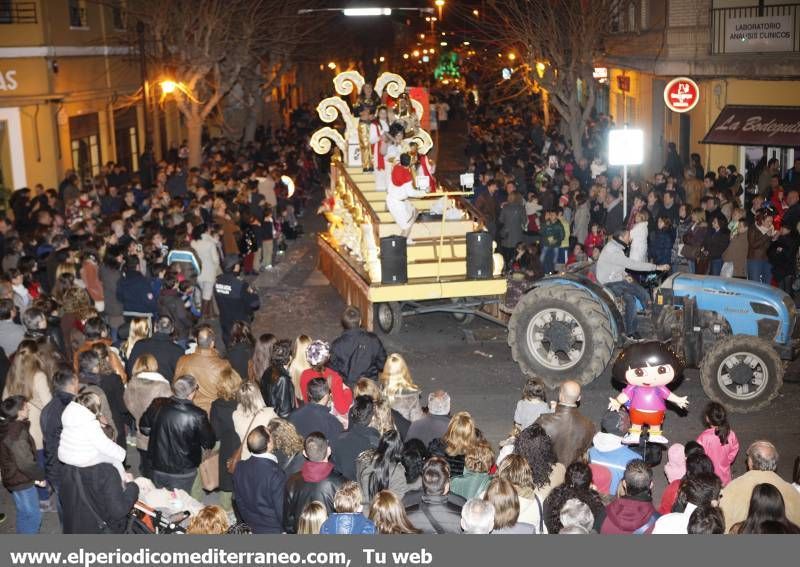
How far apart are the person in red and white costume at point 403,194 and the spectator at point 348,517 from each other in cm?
855

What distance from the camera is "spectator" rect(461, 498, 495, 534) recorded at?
596 cm

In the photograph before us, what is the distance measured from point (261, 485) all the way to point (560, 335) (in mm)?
5873

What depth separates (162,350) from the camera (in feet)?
32.1

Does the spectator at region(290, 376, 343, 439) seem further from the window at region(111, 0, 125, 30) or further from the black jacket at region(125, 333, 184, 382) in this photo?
the window at region(111, 0, 125, 30)

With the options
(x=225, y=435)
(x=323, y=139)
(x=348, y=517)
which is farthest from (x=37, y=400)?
(x=323, y=139)

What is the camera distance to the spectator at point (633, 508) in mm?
6457

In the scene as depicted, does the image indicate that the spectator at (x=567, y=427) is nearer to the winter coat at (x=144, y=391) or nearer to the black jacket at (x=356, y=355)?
the black jacket at (x=356, y=355)

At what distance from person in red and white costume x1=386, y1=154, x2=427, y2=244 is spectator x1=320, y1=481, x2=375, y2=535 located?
336 inches

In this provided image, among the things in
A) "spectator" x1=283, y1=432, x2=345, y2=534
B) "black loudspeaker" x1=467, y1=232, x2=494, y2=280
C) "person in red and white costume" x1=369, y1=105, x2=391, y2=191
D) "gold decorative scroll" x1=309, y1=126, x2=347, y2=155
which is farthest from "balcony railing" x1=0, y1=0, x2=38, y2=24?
"spectator" x1=283, y1=432, x2=345, y2=534

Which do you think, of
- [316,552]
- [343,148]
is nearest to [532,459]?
[316,552]

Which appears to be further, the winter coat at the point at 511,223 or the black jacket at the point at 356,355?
the winter coat at the point at 511,223

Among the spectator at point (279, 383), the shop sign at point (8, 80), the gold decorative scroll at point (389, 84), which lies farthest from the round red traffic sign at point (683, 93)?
the spectator at point (279, 383)

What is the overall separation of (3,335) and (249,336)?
2.56m

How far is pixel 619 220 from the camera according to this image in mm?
17734
